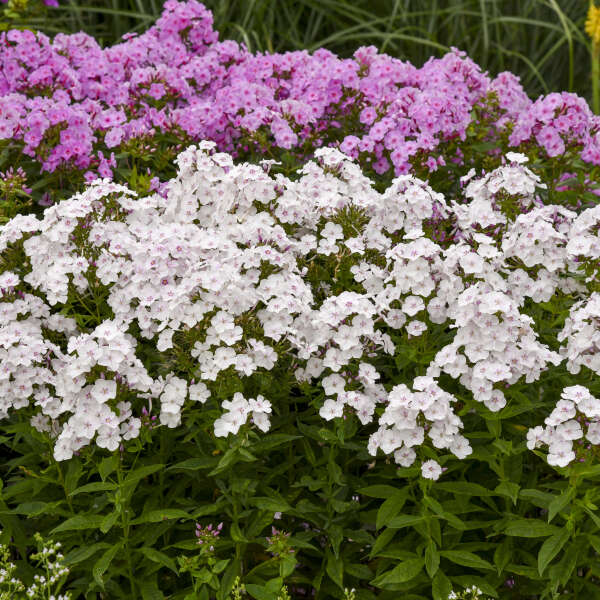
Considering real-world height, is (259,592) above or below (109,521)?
below

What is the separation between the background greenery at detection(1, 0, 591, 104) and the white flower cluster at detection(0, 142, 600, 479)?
3837 millimetres

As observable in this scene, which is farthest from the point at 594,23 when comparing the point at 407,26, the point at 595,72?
the point at 407,26

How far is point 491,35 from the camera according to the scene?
8320mm

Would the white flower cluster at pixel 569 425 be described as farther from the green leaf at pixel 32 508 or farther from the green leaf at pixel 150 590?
the green leaf at pixel 32 508

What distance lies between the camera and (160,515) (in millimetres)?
3275

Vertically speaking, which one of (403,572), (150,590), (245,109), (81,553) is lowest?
(150,590)

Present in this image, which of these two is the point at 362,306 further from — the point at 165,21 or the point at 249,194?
the point at 165,21

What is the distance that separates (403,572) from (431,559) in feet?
0.33

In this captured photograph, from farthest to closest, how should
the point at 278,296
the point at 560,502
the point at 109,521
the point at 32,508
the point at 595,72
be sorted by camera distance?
the point at 595,72
the point at 32,508
the point at 278,296
the point at 109,521
the point at 560,502

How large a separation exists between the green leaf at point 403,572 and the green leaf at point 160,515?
0.67 m

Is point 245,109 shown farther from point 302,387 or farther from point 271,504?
point 271,504

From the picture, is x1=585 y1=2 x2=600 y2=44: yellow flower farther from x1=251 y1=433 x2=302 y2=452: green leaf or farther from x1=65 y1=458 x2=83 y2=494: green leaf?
x1=65 y1=458 x2=83 y2=494: green leaf

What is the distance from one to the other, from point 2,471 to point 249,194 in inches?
68.0

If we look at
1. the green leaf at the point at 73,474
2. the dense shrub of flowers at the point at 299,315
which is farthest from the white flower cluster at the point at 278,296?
the green leaf at the point at 73,474
